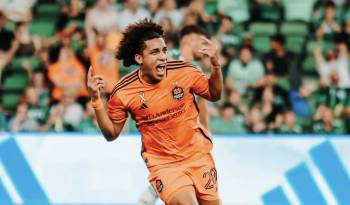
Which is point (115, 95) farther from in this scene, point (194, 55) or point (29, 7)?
point (29, 7)

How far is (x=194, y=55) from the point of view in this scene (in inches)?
353

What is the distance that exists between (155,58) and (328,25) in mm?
6934

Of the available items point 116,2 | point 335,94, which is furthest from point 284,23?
point 116,2

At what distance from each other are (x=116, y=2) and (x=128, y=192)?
357 cm

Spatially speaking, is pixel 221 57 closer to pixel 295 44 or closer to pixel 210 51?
pixel 295 44

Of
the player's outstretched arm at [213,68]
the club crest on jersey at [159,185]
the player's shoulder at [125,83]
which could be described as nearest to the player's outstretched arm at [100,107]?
the player's shoulder at [125,83]

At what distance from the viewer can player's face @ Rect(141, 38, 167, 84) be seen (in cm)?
672

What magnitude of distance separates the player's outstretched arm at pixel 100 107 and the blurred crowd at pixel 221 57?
438cm

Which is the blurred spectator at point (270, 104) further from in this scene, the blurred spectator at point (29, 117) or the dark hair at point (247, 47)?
the blurred spectator at point (29, 117)

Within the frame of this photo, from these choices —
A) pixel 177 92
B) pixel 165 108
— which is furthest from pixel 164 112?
pixel 177 92

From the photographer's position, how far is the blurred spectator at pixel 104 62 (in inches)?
478

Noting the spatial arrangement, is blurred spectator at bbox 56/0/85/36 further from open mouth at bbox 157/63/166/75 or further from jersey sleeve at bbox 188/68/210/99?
open mouth at bbox 157/63/166/75

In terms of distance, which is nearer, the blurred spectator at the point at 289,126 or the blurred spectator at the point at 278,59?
the blurred spectator at the point at 289,126

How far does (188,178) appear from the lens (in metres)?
6.82
